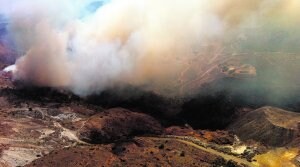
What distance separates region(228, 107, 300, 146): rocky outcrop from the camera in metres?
71.4

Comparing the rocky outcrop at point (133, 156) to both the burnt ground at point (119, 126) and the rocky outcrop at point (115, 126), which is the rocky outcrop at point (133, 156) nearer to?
the burnt ground at point (119, 126)

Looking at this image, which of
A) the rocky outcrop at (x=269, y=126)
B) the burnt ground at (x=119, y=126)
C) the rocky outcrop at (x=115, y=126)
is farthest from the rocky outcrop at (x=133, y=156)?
the rocky outcrop at (x=269, y=126)

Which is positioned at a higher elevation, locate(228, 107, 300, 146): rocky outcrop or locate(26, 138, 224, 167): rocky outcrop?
locate(228, 107, 300, 146): rocky outcrop

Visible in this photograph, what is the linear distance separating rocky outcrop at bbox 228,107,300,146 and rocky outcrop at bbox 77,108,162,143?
1292 cm

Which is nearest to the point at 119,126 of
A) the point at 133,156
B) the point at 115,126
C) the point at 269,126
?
the point at 115,126

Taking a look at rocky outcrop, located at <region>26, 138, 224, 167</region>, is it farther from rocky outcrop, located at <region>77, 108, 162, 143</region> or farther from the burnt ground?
rocky outcrop, located at <region>77, 108, 162, 143</region>

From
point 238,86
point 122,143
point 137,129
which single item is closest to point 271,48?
point 238,86

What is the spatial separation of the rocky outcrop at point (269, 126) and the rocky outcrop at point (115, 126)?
42.4 ft

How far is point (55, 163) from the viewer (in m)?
61.9

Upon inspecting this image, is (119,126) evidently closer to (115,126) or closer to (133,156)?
(115,126)

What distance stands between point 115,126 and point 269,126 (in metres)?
23.3

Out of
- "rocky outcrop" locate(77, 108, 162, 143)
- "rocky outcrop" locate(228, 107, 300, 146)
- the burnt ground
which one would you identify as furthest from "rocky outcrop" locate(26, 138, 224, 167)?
"rocky outcrop" locate(228, 107, 300, 146)

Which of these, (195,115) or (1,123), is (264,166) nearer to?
(195,115)

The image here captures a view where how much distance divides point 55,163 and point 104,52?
41162mm
